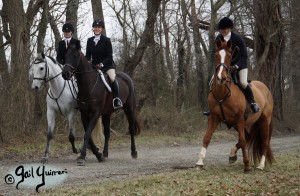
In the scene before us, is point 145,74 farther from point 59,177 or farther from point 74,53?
point 59,177

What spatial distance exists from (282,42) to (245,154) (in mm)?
20167

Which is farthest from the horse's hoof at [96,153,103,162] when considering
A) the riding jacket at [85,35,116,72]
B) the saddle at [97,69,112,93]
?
the riding jacket at [85,35,116,72]

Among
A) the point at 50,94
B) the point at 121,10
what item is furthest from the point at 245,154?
the point at 121,10

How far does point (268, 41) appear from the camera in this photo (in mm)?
26719

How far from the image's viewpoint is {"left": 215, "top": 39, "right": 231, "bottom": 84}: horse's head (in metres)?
9.27

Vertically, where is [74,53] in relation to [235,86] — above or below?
above

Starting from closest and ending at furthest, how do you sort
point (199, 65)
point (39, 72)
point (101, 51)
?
point (39, 72), point (101, 51), point (199, 65)

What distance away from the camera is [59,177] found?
9.34m

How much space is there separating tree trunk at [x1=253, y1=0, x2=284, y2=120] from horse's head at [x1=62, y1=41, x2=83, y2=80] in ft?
54.7

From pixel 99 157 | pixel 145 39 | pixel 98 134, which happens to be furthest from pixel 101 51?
pixel 145 39

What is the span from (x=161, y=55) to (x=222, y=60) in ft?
72.6

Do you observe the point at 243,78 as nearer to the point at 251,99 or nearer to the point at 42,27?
the point at 251,99

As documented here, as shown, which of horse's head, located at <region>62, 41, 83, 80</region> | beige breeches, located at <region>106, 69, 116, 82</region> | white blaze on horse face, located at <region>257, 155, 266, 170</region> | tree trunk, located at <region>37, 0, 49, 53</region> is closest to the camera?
white blaze on horse face, located at <region>257, 155, 266, 170</region>

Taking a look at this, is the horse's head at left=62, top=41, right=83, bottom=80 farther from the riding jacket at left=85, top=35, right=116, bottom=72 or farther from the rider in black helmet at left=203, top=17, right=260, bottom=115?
the rider in black helmet at left=203, top=17, right=260, bottom=115
